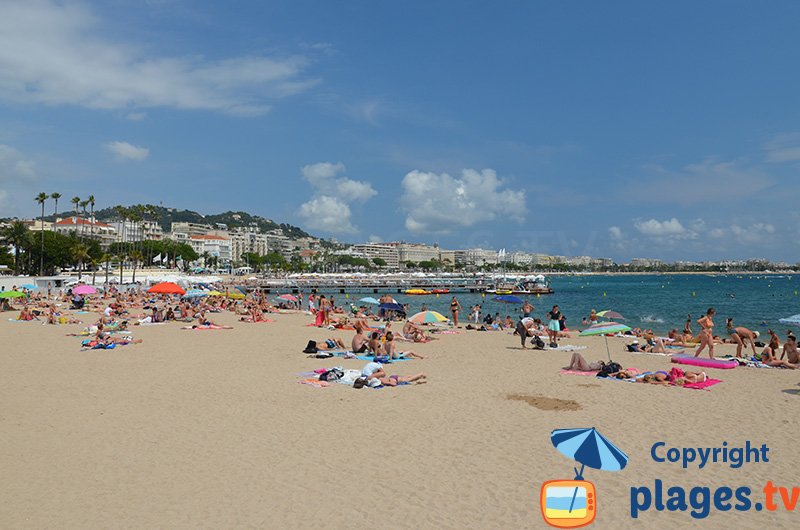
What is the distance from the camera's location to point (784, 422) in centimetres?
812

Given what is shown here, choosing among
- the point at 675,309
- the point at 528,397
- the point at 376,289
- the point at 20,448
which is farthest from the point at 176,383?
the point at 376,289

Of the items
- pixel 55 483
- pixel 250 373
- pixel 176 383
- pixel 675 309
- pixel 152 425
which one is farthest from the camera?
pixel 675 309

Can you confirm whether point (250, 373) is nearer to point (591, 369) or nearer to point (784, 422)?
point (591, 369)

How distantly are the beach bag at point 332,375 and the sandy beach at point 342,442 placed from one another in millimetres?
500

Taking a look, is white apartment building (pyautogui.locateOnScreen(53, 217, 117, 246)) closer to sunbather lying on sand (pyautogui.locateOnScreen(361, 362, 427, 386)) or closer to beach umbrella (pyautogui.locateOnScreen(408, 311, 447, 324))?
beach umbrella (pyautogui.locateOnScreen(408, 311, 447, 324))

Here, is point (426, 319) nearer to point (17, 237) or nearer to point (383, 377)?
point (383, 377)

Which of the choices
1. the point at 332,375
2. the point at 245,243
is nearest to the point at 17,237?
the point at 332,375

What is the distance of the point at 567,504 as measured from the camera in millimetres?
4965

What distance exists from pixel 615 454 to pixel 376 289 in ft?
244

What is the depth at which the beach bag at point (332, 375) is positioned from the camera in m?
10.9

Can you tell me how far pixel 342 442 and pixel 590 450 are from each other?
3.44 m

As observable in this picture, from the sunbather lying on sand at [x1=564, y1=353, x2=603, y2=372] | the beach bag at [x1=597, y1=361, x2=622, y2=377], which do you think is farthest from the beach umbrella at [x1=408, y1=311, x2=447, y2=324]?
the beach bag at [x1=597, y1=361, x2=622, y2=377]

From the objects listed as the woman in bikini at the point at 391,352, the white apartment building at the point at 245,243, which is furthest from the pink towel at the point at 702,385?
the white apartment building at the point at 245,243

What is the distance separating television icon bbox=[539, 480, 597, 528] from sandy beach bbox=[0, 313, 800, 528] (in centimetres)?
16
